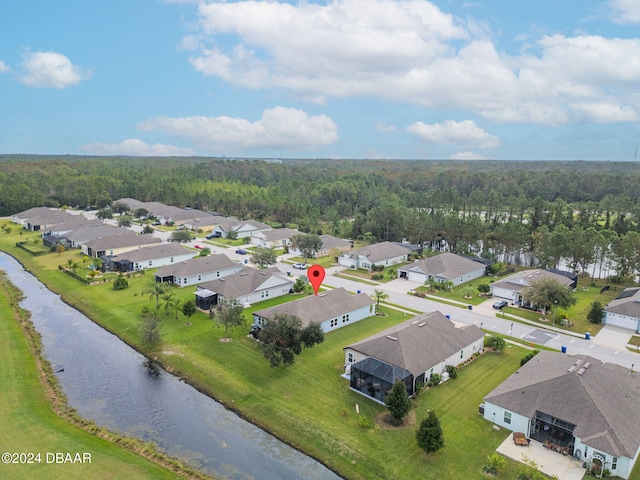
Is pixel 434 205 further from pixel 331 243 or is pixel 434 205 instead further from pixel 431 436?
pixel 431 436

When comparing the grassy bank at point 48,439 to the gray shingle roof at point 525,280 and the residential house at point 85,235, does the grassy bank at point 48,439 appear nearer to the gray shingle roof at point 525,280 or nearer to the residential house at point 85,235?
the gray shingle roof at point 525,280

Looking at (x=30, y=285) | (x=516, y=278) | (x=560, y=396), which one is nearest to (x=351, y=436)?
(x=560, y=396)

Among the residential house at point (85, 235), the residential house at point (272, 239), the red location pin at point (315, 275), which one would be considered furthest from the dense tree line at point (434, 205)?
the residential house at point (85, 235)

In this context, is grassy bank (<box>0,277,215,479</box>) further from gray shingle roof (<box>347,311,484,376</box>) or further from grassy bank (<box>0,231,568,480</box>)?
gray shingle roof (<box>347,311,484,376</box>)

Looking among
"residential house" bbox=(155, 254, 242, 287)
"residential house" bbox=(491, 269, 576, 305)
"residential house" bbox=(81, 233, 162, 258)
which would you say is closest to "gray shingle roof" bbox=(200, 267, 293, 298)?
"residential house" bbox=(155, 254, 242, 287)

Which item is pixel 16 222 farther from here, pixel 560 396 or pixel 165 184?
pixel 560 396

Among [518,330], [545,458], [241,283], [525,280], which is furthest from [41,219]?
[545,458]
